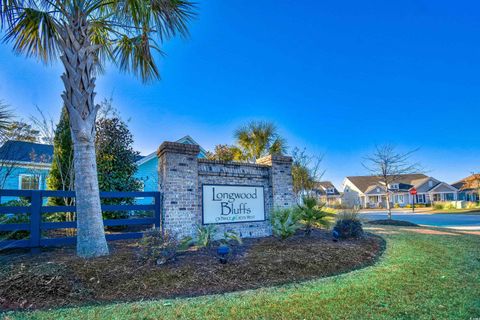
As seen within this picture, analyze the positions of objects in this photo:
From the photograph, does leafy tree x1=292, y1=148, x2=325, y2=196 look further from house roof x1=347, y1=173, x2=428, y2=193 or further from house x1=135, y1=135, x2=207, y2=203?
house roof x1=347, y1=173, x2=428, y2=193

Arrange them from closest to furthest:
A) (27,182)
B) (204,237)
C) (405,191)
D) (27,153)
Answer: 1. (204,237)
2. (27,153)
3. (27,182)
4. (405,191)

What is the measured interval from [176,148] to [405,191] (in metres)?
49.4

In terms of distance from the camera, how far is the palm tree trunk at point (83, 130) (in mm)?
5264

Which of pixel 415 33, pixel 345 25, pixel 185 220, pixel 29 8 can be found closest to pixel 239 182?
pixel 185 220

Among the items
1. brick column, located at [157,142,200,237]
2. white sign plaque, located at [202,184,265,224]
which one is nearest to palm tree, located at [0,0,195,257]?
brick column, located at [157,142,200,237]

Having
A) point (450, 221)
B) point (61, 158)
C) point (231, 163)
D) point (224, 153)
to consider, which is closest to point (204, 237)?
point (231, 163)

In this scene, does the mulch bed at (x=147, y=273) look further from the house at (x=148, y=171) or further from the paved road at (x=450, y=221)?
the house at (x=148, y=171)

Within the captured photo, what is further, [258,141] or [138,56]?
[258,141]

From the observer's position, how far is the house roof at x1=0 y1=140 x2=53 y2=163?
35.7 ft

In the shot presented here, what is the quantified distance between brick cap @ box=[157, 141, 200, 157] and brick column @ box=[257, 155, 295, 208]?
264 cm

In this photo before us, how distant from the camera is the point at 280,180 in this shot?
8828mm

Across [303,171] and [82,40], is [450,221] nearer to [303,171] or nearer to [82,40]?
[303,171]

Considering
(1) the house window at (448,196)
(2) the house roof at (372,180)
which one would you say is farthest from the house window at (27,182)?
(1) the house window at (448,196)

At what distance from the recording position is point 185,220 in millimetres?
6812
